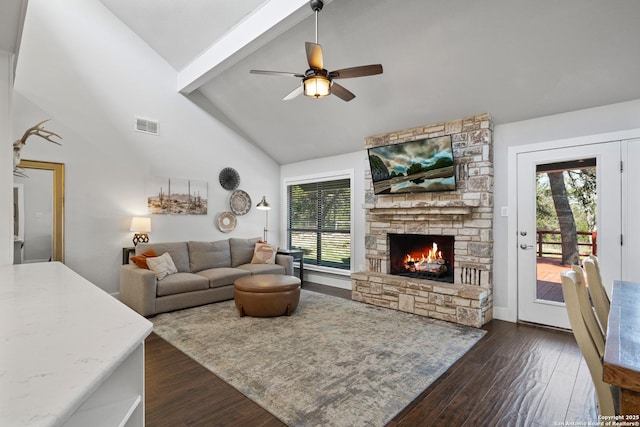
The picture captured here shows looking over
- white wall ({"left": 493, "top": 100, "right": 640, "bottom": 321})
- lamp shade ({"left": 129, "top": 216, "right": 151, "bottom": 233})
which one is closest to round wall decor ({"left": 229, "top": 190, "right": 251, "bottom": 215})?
lamp shade ({"left": 129, "top": 216, "right": 151, "bottom": 233})

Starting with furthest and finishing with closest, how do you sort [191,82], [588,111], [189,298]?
[191,82], [189,298], [588,111]

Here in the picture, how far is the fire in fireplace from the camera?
15.3 ft

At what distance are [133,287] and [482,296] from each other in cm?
436

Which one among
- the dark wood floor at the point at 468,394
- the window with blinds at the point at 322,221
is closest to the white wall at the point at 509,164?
the dark wood floor at the point at 468,394

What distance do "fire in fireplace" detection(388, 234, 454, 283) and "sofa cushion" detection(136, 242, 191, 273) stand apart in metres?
3.22

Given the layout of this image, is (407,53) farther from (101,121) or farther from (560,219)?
(101,121)

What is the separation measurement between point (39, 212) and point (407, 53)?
5053 mm

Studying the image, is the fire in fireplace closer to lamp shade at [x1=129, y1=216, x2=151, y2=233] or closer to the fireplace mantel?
the fireplace mantel

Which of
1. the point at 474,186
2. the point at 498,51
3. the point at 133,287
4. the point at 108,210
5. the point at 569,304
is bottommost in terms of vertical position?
the point at 133,287

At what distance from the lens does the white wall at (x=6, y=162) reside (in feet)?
6.99

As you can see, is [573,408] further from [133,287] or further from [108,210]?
[108,210]

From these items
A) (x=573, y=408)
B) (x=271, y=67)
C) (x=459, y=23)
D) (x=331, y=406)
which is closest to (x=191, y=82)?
(x=271, y=67)

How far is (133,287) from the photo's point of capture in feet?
14.1

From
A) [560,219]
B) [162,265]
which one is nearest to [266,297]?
[162,265]
